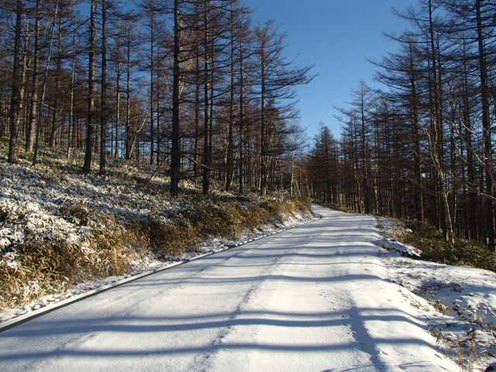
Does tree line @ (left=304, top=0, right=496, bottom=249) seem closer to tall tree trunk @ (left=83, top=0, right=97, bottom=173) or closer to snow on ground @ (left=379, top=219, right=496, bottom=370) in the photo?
snow on ground @ (left=379, top=219, right=496, bottom=370)

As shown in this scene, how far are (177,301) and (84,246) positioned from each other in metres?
2.90

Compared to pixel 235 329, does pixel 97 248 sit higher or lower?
higher

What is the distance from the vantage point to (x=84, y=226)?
20.2 ft

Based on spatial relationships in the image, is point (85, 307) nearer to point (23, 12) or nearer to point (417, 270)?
point (417, 270)

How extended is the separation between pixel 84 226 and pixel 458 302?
7.32 meters

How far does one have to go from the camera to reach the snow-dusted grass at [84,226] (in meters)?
4.57

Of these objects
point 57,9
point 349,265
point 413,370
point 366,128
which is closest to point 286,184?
point 366,128

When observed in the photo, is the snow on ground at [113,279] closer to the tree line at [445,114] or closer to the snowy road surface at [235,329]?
the snowy road surface at [235,329]

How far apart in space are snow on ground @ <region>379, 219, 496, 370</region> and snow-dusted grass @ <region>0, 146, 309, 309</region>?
5.51m

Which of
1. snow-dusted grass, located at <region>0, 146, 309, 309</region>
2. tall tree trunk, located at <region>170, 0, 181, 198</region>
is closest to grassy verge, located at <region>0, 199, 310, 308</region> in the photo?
snow-dusted grass, located at <region>0, 146, 309, 309</region>

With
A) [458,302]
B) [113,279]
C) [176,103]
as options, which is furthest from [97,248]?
[176,103]

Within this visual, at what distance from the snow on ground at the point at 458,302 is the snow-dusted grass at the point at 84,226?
217 inches

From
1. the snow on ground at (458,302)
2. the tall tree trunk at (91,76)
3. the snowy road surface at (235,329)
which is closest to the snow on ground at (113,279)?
the snowy road surface at (235,329)

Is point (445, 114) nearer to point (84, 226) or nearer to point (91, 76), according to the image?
point (84, 226)
